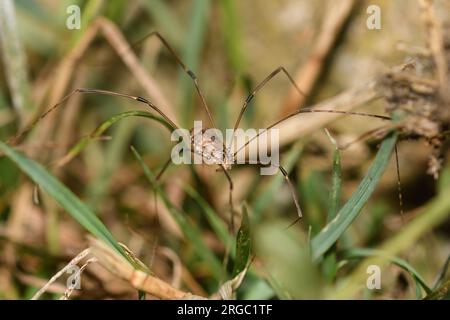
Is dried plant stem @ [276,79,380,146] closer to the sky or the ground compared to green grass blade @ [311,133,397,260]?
closer to the sky

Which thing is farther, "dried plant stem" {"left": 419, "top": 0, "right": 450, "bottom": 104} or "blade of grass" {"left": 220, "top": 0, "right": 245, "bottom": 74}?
"blade of grass" {"left": 220, "top": 0, "right": 245, "bottom": 74}

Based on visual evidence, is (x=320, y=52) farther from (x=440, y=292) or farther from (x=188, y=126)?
(x=440, y=292)

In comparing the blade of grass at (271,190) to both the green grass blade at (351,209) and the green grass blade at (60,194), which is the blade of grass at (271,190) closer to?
the green grass blade at (351,209)

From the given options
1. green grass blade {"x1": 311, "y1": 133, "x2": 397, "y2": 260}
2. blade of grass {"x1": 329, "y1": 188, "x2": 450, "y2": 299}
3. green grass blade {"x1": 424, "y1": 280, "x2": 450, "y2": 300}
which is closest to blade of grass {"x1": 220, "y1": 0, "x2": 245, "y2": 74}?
green grass blade {"x1": 311, "y1": 133, "x2": 397, "y2": 260}

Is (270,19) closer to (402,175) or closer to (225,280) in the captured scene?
(402,175)

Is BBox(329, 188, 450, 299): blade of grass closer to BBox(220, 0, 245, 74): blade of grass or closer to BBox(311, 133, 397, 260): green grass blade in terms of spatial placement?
BBox(311, 133, 397, 260): green grass blade

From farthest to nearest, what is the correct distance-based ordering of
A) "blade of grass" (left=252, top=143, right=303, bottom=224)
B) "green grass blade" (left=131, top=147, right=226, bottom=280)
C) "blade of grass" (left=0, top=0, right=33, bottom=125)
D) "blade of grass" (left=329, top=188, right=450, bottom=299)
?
"blade of grass" (left=0, top=0, right=33, bottom=125), "blade of grass" (left=252, top=143, right=303, bottom=224), "green grass blade" (left=131, top=147, right=226, bottom=280), "blade of grass" (left=329, top=188, right=450, bottom=299)

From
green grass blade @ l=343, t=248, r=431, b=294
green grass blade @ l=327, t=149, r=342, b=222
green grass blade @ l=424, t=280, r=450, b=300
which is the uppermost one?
green grass blade @ l=327, t=149, r=342, b=222
